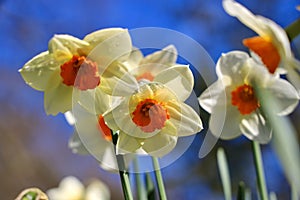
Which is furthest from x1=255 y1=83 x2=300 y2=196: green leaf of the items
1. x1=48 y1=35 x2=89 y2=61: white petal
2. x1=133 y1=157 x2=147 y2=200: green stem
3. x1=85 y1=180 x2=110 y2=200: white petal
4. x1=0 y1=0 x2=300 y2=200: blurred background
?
x1=0 y1=0 x2=300 y2=200: blurred background

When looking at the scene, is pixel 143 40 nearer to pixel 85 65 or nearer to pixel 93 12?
pixel 85 65

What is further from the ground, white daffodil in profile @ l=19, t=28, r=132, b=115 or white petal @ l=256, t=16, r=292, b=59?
white daffodil in profile @ l=19, t=28, r=132, b=115

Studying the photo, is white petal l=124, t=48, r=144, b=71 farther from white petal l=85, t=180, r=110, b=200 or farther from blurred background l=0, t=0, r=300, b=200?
blurred background l=0, t=0, r=300, b=200

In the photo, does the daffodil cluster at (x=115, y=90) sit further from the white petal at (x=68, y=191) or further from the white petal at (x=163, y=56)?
the white petal at (x=68, y=191)

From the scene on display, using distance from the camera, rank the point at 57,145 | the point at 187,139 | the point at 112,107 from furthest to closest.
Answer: the point at 57,145, the point at 187,139, the point at 112,107

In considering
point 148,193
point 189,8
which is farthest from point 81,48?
point 189,8

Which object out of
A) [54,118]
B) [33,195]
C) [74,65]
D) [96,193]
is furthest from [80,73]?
[54,118]

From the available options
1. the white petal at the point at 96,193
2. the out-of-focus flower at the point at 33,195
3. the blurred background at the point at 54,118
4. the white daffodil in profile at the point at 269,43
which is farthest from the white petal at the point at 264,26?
the blurred background at the point at 54,118

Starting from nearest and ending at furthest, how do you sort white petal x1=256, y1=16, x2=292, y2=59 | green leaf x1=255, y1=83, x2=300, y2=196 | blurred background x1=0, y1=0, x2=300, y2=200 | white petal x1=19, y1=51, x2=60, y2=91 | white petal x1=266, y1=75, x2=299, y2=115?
1. green leaf x1=255, y1=83, x2=300, y2=196
2. white petal x1=256, y1=16, x2=292, y2=59
3. white petal x1=19, y1=51, x2=60, y2=91
4. white petal x1=266, y1=75, x2=299, y2=115
5. blurred background x1=0, y1=0, x2=300, y2=200
